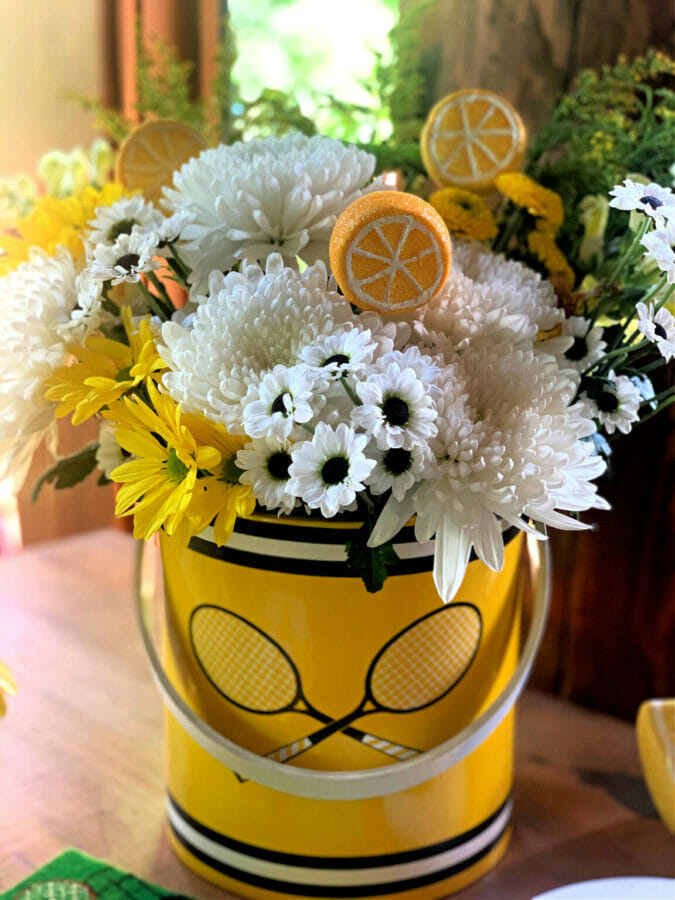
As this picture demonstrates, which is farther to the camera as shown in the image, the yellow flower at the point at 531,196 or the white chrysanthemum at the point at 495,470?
the yellow flower at the point at 531,196

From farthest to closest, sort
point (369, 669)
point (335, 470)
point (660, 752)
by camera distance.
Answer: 1. point (660, 752)
2. point (369, 669)
3. point (335, 470)

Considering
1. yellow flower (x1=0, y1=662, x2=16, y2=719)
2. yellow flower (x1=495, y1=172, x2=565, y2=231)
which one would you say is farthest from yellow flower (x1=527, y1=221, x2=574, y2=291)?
yellow flower (x1=0, y1=662, x2=16, y2=719)

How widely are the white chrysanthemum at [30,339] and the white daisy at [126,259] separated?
0.04 meters

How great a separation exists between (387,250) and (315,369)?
71mm

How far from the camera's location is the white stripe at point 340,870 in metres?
0.52

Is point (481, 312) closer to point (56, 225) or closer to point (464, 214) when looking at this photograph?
point (464, 214)

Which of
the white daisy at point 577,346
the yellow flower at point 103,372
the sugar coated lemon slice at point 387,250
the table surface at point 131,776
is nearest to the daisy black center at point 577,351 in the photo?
the white daisy at point 577,346

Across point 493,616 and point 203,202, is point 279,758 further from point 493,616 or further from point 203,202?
point 203,202

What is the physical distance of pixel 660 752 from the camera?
1.91 feet

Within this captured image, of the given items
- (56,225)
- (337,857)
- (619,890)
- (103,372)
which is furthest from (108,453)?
(619,890)

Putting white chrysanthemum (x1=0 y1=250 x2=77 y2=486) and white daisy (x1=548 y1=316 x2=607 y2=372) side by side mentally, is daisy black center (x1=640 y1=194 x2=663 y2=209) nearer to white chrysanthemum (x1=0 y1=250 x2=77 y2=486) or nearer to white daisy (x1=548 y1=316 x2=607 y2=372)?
white daisy (x1=548 y1=316 x2=607 y2=372)

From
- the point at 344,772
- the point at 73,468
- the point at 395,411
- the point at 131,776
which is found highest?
the point at 395,411

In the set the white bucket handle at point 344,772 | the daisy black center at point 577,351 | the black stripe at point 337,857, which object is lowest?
the black stripe at point 337,857

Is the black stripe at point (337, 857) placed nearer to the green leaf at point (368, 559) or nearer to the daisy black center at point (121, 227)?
the green leaf at point (368, 559)
